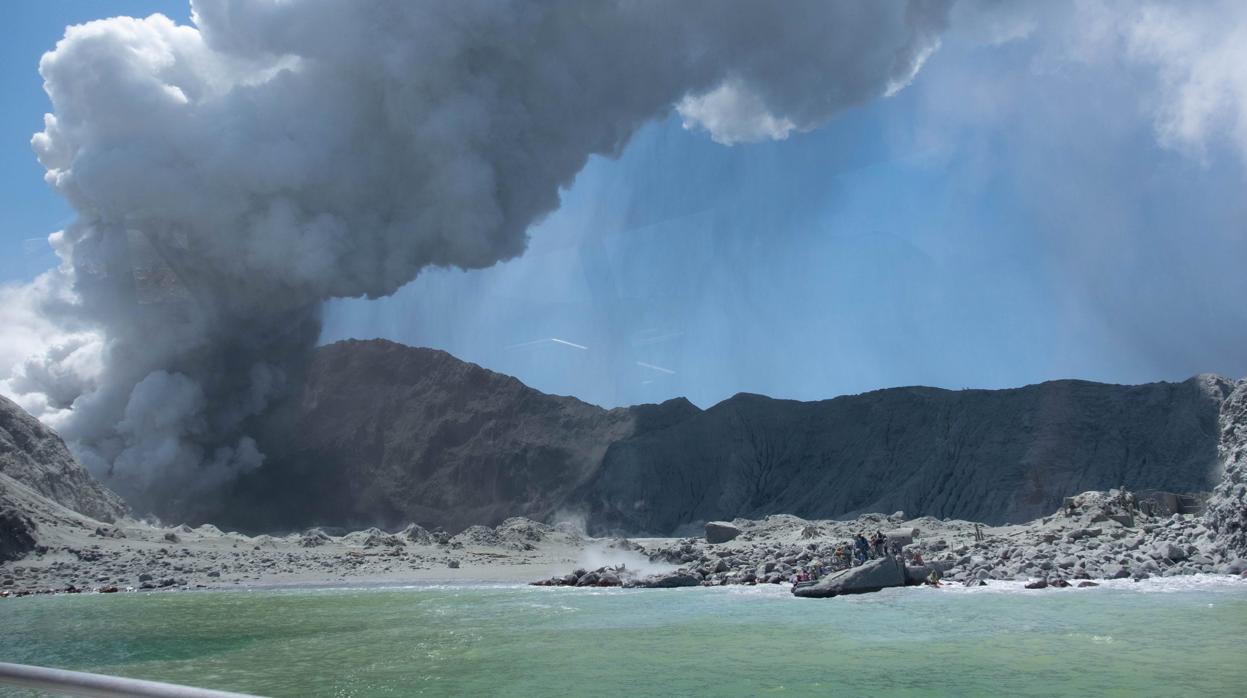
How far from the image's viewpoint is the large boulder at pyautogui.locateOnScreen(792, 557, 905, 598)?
25938 millimetres

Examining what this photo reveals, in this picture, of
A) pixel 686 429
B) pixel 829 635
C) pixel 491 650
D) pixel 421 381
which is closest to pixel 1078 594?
pixel 829 635

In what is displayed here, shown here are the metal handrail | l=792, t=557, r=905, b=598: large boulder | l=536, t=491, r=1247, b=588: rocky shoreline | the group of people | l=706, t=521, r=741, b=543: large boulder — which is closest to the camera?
the metal handrail

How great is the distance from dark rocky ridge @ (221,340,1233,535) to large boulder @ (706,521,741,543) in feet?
75.2

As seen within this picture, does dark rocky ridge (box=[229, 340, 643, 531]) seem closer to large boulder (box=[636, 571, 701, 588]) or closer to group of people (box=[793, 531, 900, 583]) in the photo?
large boulder (box=[636, 571, 701, 588])

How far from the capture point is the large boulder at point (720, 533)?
53.3 meters

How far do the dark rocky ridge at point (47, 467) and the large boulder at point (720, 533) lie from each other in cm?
3840

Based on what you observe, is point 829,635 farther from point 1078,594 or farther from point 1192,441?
point 1192,441

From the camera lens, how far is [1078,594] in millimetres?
22828

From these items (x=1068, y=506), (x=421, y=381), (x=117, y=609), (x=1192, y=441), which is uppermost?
(x=421, y=381)

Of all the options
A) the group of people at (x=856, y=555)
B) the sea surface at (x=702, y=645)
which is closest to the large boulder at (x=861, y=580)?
the sea surface at (x=702, y=645)

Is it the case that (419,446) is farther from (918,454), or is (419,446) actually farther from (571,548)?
(918,454)

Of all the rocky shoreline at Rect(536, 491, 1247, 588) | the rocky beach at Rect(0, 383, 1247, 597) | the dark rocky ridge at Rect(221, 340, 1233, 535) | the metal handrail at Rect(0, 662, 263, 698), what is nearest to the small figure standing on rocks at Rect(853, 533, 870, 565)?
the rocky shoreline at Rect(536, 491, 1247, 588)

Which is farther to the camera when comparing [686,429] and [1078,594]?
[686,429]

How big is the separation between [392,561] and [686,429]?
46.1m
